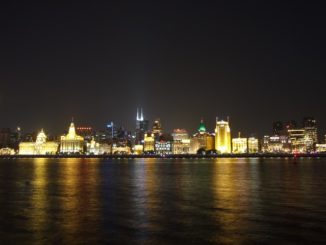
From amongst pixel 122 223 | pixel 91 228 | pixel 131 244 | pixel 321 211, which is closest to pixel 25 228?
pixel 91 228

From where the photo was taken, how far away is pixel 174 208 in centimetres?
2631

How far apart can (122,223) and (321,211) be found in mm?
10774

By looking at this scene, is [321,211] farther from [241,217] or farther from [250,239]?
[250,239]

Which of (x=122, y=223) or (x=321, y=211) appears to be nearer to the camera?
(x=122, y=223)

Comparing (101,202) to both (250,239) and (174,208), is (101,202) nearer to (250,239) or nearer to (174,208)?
(174,208)

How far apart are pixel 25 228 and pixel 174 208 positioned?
9.21 metres

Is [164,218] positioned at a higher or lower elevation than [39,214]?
lower

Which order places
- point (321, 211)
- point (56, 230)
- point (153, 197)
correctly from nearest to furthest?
point (56, 230) → point (321, 211) → point (153, 197)

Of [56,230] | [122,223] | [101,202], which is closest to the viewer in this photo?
[56,230]

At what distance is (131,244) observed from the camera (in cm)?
A: 1706

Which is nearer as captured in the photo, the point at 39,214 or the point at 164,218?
the point at 164,218

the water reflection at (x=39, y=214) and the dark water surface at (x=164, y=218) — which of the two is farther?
the water reflection at (x=39, y=214)

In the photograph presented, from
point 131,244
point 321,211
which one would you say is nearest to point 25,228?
point 131,244

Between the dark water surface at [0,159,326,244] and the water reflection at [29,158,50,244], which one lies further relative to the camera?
the water reflection at [29,158,50,244]
